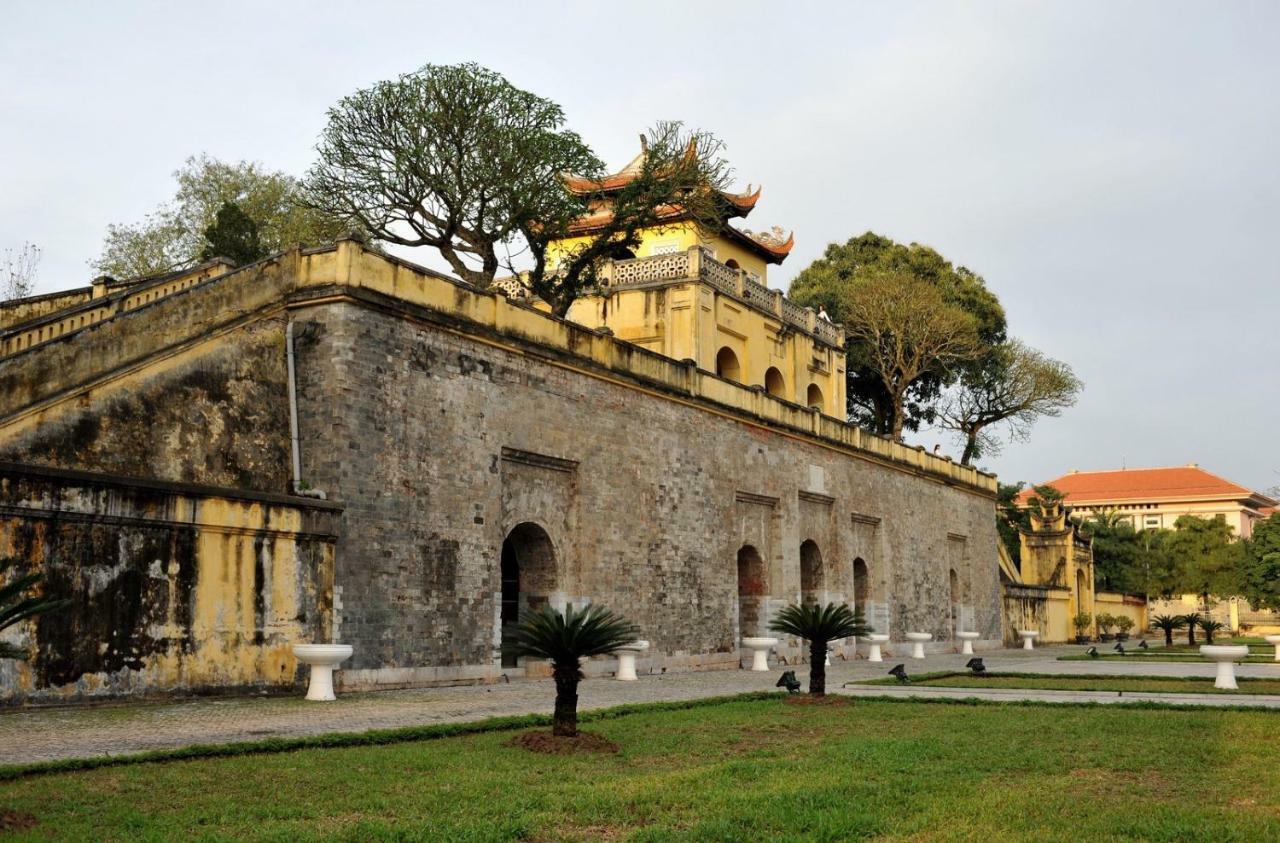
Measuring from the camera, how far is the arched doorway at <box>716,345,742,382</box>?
31347 mm

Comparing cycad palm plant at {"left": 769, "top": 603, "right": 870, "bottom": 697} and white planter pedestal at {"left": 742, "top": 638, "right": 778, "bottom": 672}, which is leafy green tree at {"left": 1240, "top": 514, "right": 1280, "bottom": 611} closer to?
white planter pedestal at {"left": 742, "top": 638, "right": 778, "bottom": 672}

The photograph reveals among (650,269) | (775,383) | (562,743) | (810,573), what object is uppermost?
(650,269)

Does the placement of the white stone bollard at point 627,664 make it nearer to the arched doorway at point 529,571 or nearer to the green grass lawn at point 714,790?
the arched doorway at point 529,571

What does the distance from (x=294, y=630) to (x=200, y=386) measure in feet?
10.3

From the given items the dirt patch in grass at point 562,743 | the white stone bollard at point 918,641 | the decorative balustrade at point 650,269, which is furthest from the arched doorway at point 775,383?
the dirt patch in grass at point 562,743

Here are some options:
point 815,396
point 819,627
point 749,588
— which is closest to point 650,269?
point 815,396

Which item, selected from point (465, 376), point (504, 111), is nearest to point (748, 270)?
point (504, 111)

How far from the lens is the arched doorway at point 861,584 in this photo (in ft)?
101

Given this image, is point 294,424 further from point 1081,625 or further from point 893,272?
point 1081,625

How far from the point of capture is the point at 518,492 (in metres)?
18.1

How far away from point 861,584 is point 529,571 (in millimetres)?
14120

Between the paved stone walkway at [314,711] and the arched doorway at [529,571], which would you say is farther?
the arched doorway at [529,571]

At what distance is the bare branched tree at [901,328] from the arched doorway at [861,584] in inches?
446

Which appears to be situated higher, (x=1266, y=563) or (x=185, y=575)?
(x=185, y=575)
